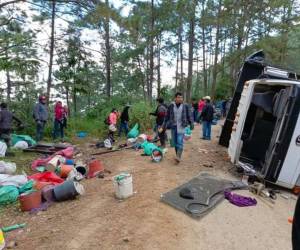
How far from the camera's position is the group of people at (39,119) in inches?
369

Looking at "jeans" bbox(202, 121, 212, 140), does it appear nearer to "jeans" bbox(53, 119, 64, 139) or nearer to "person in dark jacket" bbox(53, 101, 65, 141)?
"person in dark jacket" bbox(53, 101, 65, 141)

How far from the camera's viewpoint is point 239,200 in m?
5.43

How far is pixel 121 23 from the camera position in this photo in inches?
296

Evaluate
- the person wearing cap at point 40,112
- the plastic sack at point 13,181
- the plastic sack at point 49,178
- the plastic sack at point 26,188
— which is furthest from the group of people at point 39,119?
the plastic sack at point 26,188

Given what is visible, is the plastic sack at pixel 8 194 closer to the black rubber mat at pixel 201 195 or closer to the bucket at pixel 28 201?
the bucket at pixel 28 201

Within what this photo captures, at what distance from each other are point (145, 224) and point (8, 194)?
3.19 meters

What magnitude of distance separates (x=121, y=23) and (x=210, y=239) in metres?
5.73

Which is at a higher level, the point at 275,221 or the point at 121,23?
the point at 121,23

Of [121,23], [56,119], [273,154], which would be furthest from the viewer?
[56,119]

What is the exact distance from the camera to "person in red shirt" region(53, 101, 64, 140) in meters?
12.0

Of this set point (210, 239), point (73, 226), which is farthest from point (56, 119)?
point (210, 239)

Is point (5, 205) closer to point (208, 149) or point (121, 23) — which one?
point (121, 23)

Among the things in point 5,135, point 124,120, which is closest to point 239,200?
point 5,135

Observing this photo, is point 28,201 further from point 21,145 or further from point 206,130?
point 206,130
